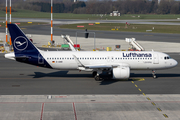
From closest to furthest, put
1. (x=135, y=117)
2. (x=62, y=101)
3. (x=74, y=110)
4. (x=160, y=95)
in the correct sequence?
(x=135, y=117)
(x=74, y=110)
(x=62, y=101)
(x=160, y=95)

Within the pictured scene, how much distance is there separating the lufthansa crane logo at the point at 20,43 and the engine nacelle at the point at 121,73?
1306 centimetres

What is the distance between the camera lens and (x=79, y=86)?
115ft

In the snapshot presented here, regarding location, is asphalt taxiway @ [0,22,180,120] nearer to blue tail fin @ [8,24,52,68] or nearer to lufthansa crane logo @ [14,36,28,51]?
blue tail fin @ [8,24,52,68]

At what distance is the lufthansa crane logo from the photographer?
125 feet

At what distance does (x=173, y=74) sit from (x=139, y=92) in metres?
13.0

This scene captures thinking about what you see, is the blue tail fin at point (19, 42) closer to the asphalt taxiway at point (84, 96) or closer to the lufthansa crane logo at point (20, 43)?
A: the lufthansa crane logo at point (20, 43)

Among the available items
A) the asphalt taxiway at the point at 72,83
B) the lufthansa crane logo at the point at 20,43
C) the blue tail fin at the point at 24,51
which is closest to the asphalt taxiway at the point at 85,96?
the asphalt taxiway at the point at 72,83

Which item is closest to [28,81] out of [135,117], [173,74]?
[135,117]

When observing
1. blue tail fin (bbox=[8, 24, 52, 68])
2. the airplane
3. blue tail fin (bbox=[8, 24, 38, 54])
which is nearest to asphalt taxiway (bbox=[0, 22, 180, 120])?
the airplane

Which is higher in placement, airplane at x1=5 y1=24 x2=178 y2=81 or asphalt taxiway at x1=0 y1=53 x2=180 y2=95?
airplane at x1=5 y1=24 x2=178 y2=81

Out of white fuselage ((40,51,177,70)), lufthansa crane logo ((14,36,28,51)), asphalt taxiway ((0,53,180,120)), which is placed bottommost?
asphalt taxiway ((0,53,180,120))

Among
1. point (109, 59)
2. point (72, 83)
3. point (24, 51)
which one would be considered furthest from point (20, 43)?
point (109, 59)

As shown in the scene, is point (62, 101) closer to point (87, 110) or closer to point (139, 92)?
point (87, 110)

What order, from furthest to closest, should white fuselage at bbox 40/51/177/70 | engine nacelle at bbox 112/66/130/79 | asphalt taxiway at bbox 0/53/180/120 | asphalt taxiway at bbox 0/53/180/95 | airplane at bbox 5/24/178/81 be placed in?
1. white fuselage at bbox 40/51/177/70
2. airplane at bbox 5/24/178/81
3. engine nacelle at bbox 112/66/130/79
4. asphalt taxiway at bbox 0/53/180/95
5. asphalt taxiway at bbox 0/53/180/120
